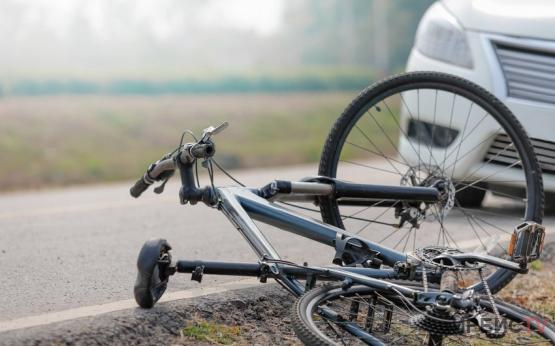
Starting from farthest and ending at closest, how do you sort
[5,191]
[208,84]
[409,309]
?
[208,84] < [5,191] < [409,309]

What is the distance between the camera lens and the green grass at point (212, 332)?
3201 millimetres

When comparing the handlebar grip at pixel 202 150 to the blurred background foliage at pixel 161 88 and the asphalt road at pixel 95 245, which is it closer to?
the asphalt road at pixel 95 245

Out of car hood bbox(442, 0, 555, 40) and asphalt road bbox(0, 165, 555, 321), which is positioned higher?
car hood bbox(442, 0, 555, 40)

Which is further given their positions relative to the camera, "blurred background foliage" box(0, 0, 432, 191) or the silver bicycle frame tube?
"blurred background foliage" box(0, 0, 432, 191)

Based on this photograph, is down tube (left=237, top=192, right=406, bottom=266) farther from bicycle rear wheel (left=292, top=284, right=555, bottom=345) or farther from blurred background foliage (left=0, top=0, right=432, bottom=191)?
blurred background foliage (left=0, top=0, right=432, bottom=191)

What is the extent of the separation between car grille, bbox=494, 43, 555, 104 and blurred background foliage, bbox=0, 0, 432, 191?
6.75 metres

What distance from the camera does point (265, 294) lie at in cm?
371

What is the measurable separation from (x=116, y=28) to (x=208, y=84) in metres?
4.29

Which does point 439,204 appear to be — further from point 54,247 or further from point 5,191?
point 5,191

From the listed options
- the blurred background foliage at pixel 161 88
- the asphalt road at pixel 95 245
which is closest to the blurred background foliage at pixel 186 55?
the blurred background foliage at pixel 161 88

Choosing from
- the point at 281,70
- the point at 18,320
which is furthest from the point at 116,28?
the point at 18,320

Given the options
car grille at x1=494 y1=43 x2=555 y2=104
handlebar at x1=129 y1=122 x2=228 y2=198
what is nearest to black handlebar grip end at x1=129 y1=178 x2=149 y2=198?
handlebar at x1=129 y1=122 x2=228 y2=198

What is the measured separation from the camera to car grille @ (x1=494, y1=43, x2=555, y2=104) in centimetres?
507

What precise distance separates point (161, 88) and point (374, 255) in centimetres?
1578
